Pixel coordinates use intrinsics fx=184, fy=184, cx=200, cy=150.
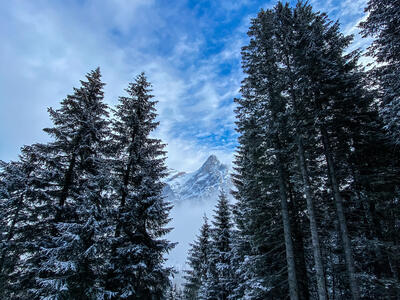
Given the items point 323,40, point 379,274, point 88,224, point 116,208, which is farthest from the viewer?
point 323,40

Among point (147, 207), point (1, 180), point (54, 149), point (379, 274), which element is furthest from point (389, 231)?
point (1, 180)

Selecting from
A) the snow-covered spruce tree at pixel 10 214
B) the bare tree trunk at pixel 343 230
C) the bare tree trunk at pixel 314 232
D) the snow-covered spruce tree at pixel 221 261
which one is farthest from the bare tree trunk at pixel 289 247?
the snow-covered spruce tree at pixel 10 214

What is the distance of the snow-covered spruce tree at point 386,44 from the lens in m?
7.61

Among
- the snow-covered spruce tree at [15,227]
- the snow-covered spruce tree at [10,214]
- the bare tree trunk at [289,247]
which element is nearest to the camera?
the bare tree trunk at [289,247]

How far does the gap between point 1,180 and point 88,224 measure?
27.9ft

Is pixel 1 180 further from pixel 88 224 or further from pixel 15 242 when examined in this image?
pixel 88 224

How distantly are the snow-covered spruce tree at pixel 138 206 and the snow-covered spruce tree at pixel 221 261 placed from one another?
8.23 metres

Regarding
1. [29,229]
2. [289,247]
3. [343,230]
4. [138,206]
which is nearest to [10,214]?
[29,229]

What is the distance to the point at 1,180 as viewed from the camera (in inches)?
448

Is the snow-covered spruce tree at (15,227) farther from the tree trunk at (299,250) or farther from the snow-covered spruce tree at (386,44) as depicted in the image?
the snow-covered spruce tree at (386,44)

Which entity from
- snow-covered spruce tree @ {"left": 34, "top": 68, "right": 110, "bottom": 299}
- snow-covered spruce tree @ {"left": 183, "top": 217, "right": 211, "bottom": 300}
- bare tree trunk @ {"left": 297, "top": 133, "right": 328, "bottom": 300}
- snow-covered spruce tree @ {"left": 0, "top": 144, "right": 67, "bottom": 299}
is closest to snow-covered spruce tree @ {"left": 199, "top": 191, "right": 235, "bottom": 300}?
snow-covered spruce tree @ {"left": 183, "top": 217, "right": 211, "bottom": 300}

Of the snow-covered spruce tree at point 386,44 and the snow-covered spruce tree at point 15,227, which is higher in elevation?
the snow-covered spruce tree at point 386,44

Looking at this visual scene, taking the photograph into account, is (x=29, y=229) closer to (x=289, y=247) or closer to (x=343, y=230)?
(x=289, y=247)

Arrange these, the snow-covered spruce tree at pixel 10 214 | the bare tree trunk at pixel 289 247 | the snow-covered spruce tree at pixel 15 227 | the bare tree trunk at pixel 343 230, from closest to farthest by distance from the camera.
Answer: the bare tree trunk at pixel 343 230
the bare tree trunk at pixel 289 247
the snow-covered spruce tree at pixel 15 227
the snow-covered spruce tree at pixel 10 214
